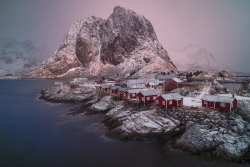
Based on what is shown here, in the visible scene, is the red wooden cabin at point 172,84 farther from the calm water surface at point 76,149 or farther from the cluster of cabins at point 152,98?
the calm water surface at point 76,149

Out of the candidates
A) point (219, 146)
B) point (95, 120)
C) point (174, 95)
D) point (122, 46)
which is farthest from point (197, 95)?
point (122, 46)

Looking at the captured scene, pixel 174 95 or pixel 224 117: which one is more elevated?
pixel 174 95

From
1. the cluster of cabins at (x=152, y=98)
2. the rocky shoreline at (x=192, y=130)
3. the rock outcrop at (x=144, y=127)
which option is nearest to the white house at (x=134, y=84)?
the cluster of cabins at (x=152, y=98)

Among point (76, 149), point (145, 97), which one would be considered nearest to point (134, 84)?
point (145, 97)

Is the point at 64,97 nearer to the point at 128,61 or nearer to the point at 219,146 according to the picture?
the point at 219,146

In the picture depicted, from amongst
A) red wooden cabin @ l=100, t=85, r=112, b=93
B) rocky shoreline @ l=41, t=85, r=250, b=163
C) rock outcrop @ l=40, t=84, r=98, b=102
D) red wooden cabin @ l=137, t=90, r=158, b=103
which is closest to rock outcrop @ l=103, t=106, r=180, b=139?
rocky shoreline @ l=41, t=85, r=250, b=163

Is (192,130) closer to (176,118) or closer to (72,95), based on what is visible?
(176,118)

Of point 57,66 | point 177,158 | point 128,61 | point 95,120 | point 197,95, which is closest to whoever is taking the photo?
point 177,158
